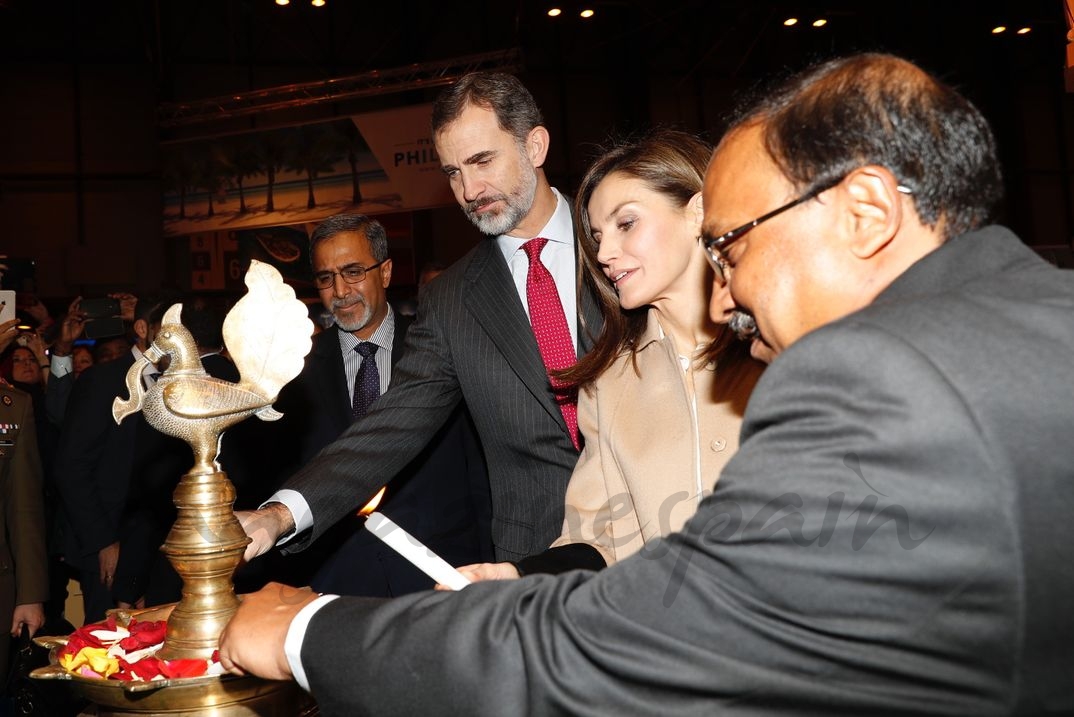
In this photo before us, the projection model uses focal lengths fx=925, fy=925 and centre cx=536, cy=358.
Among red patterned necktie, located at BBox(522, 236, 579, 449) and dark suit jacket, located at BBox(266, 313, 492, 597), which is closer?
red patterned necktie, located at BBox(522, 236, 579, 449)

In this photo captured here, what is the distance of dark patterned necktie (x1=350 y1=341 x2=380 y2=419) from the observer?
12.1 feet

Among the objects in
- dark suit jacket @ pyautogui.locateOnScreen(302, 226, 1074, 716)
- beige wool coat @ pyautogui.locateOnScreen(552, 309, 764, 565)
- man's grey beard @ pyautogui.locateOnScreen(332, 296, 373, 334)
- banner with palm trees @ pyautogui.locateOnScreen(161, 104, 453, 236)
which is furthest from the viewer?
banner with palm trees @ pyautogui.locateOnScreen(161, 104, 453, 236)

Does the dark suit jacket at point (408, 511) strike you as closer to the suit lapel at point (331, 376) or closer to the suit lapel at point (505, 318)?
the suit lapel at point (331, 376)

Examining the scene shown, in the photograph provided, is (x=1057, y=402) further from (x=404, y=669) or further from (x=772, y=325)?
(x=404, y=669)

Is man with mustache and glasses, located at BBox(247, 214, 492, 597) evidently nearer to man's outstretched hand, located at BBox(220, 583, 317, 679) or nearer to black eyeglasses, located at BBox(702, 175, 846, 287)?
man's outstretched hand, located at BBox(220, 583, 317, 679)

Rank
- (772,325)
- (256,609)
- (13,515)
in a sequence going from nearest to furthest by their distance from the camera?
(772,325)
(256,609)
(13,515)

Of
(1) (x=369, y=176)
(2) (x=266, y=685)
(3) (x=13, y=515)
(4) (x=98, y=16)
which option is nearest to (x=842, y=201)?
(2) (x=266, y=685)

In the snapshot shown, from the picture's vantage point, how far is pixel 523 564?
1.88m

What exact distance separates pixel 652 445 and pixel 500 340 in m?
0.73

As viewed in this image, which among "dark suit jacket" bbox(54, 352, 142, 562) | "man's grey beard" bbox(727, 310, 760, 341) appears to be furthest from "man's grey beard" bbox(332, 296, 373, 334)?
"man's grey beard" bbox(727, 310, 760, 341)

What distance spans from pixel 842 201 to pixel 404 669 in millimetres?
738

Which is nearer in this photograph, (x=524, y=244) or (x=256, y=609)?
(x=256, y=609)

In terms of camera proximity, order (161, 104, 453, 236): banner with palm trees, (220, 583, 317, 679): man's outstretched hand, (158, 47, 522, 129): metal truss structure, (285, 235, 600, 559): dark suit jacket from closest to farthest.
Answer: (220, 583, 317, 679): man's outstretched hand < (285, 235, 600, 559): dark suit jacket < (158, 47, 522, 129): metal truss structure < (161, 104, 453, 236): banner with palm trees

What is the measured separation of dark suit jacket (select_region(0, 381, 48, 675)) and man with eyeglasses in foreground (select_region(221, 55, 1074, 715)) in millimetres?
3378
